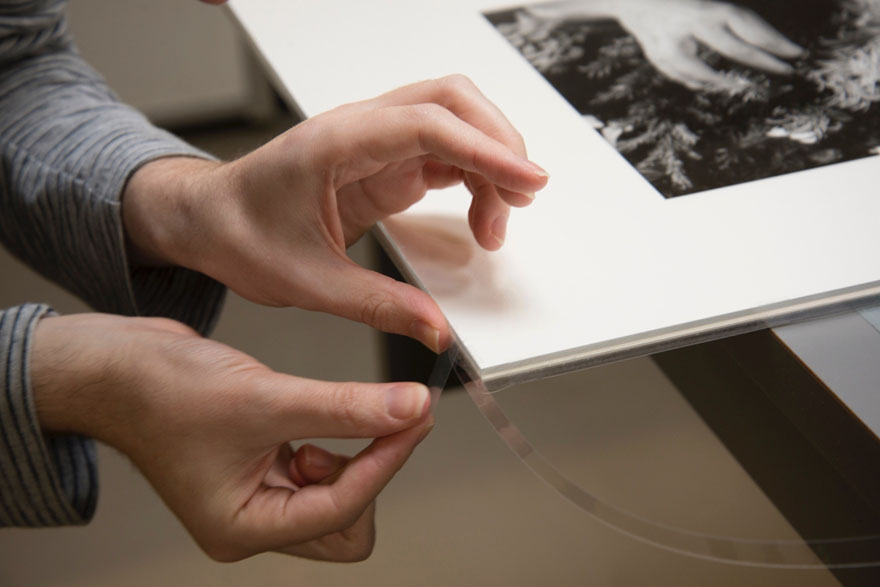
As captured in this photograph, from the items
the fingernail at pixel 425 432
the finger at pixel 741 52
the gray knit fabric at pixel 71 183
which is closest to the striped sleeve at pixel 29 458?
the gray knit fabric at pixel 71 183

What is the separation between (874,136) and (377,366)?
0.37 metres

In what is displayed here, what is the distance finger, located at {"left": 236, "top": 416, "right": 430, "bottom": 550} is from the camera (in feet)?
1.57

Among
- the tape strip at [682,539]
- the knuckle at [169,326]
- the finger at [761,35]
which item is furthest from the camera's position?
the finger at [761,35]

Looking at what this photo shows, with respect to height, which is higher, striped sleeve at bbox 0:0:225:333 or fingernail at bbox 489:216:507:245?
fingernail at bbox 489:216:507:245

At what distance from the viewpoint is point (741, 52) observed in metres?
0.67

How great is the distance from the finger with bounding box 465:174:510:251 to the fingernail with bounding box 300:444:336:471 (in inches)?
6.1

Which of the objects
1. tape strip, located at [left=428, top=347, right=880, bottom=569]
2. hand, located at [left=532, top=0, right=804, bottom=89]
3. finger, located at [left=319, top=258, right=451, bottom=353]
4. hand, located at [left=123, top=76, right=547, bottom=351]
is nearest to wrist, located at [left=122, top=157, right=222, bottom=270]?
hand, located at [left=123, top=76, right=547, bottom=351]

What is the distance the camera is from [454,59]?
0.67 m

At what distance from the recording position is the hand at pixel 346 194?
0.46 meters

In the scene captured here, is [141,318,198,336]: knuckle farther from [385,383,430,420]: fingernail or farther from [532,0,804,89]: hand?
[532,0,804,89]: hand

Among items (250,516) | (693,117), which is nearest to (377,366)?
(250,516)

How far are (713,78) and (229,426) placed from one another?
1.38 ft

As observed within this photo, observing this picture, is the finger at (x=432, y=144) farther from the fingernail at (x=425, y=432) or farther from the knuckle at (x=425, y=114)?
the fingernail at (x=425, y=432)

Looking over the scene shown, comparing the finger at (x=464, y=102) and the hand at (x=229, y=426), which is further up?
the finger at (x=464, y=102)
